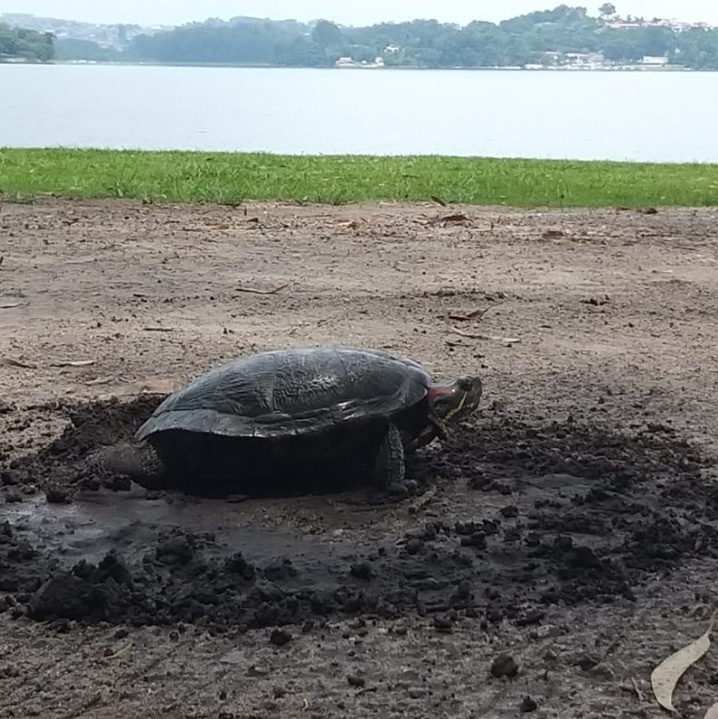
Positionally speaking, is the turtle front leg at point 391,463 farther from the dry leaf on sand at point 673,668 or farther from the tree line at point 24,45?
the tree line at point 24,45

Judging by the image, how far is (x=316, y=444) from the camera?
425 cm

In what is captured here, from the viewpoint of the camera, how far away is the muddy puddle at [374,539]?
11.4ft

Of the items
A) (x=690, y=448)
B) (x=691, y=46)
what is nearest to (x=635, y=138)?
(x=690, y=448)

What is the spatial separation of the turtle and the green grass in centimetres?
776

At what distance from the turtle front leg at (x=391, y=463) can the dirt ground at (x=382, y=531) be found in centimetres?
7

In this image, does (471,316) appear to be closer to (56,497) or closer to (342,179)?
(56,497)

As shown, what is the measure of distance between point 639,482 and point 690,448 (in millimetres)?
573

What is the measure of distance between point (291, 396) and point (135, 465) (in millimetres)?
602

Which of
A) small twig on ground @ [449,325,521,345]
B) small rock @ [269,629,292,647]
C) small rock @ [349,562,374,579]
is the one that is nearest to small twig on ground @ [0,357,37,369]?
small twig on ground @ [449,325,521,345]

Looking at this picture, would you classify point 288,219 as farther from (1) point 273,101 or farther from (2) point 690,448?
(1) point 273,101

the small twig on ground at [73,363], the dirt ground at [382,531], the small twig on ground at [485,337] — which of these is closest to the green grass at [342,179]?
the dirt ground at [382,531]

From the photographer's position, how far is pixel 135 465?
432cm

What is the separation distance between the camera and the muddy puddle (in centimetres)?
348

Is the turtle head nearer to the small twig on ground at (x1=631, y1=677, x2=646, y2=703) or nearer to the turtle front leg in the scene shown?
the turtle front leg
